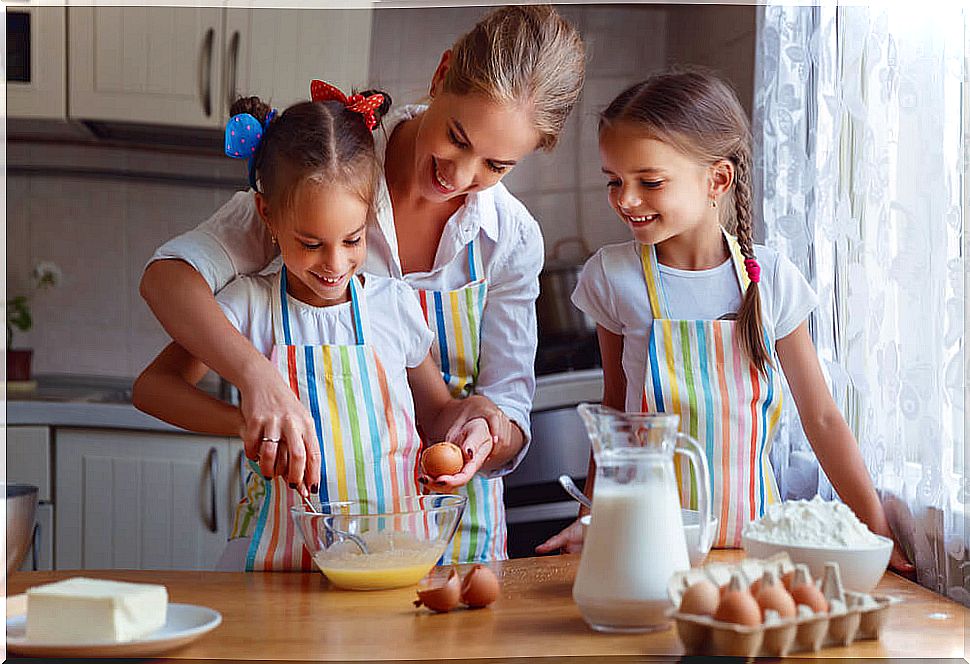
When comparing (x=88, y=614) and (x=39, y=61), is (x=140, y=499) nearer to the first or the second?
(x=39, y=61)

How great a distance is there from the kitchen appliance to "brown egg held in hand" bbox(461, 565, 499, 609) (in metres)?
0.43

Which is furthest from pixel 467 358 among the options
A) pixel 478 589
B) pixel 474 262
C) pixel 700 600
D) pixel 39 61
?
pixel 39 61

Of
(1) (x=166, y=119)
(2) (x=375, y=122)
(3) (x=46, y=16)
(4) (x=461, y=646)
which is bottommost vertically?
(4) (x=461, y=646)

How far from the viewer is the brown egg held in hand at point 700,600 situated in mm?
751

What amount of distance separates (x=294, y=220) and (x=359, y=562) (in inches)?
15.0

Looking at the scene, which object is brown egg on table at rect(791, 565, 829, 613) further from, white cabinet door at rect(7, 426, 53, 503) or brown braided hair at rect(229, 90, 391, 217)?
white cabinet door at rect(7, 426, 53, 503)

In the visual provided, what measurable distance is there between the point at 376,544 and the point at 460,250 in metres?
0.46

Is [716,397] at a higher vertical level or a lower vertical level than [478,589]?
higher

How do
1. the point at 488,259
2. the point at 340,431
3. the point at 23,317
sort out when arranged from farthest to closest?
the point at 23,317 → the point at 488,259 → the point at 340,431

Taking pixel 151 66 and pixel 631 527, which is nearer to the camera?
pixel 631 527

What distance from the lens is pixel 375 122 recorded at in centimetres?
125

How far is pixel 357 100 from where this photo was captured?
1.23 metres

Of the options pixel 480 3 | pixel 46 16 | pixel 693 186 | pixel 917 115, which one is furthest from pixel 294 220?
pixel 46 16

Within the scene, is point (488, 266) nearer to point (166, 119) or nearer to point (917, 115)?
point (917, 115)
